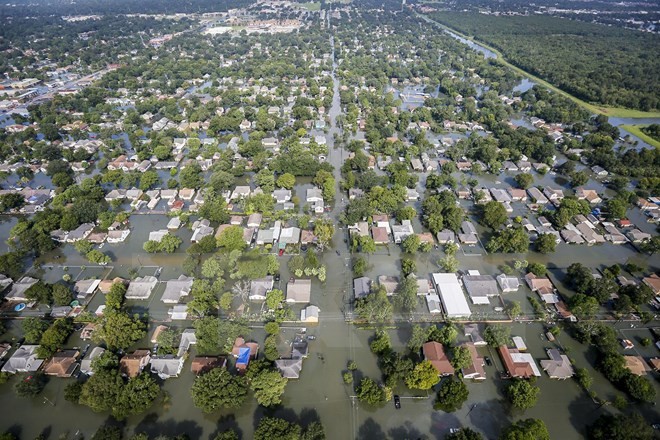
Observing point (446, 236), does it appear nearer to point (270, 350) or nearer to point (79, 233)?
point (270, 350)

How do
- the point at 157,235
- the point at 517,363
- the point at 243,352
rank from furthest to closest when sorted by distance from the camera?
the point at 157,235 < the point at 243,352 < the point at 517,363

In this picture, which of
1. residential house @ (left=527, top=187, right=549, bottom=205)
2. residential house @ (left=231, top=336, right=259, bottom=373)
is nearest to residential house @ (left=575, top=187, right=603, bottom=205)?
residential house @ (left=527, top=187, right=549, bottom=205)

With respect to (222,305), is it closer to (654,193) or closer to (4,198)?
(4,198)

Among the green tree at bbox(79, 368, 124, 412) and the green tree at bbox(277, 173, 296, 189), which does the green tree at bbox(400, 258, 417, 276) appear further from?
the green tree at bbox(79, 368, 124, 412)

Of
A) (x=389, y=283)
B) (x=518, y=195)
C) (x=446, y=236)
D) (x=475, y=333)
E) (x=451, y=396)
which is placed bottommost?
(x=475, y=333)

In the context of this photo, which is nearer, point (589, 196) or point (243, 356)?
point (243, 356)

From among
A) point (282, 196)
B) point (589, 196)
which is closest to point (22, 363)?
point (282, 196)
